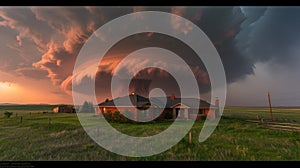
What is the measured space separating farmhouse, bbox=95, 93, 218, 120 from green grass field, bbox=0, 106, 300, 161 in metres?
0.74

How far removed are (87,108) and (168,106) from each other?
3.17 metres

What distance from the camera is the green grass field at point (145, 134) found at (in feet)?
13.7

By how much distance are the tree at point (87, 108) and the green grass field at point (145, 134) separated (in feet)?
0.83

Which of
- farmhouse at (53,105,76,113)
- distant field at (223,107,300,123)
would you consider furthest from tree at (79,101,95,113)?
distant field at (223,107,300,123)

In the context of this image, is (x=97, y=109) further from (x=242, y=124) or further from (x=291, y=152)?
(x=291, y=152)

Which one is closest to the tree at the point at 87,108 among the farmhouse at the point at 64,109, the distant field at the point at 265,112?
the farmhouse at the point at 64,109

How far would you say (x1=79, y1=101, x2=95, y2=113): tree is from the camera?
4.64m

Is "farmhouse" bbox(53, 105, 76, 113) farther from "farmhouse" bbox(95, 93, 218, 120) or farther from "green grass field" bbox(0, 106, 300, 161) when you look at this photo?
"farmhouse" bbox(95, 93, 218, 120)

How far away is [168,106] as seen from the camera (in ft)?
22.4

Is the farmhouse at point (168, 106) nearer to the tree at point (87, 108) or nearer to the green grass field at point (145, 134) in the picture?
the tree at point (87, 108)
